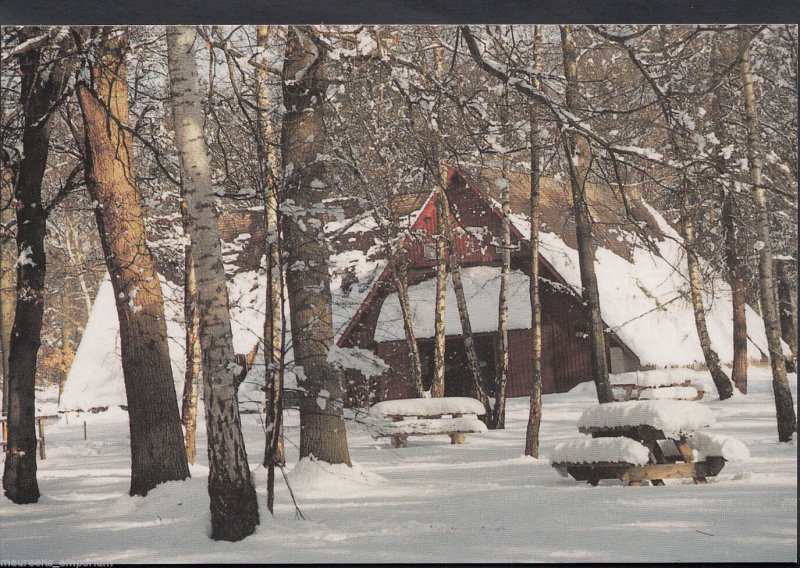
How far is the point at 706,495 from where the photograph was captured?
6.16 m

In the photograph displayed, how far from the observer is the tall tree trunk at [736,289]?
6.79m

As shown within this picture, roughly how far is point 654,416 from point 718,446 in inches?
18.4

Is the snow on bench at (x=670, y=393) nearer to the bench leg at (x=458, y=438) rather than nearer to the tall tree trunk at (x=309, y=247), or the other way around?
the bench leg at (x=458, y=438)

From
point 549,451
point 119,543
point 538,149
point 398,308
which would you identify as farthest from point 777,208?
point 119,543

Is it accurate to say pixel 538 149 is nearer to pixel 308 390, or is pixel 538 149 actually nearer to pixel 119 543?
pixel 308 390

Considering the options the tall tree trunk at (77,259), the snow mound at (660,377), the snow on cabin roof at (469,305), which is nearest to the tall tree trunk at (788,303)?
the snow mound at (660,377)

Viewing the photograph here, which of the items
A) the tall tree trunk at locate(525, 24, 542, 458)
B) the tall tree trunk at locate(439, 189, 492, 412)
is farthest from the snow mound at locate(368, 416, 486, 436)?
the tall tree trunk at locate(525, 24, 542, 458)

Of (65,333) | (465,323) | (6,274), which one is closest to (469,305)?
(465,323)

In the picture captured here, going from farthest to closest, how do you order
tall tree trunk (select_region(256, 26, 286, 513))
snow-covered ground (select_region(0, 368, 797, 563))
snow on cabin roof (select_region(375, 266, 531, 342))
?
snow on cabin roof (select_region(375, 266, 531, 342)) → tall tree trunk (select_region(256, 26, 286, 513)) → snow-covered ground (select_region(0, 368, 797, 563))

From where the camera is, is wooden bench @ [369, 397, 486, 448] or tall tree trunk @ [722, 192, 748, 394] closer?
wooden bench @ [369, 397, 486, 448]

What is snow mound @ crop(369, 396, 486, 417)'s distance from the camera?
6719 millimetres

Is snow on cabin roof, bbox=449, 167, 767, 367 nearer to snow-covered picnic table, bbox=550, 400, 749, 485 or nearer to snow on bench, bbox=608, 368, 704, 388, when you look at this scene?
snow on bench, bbox=608, 368, 704, 388

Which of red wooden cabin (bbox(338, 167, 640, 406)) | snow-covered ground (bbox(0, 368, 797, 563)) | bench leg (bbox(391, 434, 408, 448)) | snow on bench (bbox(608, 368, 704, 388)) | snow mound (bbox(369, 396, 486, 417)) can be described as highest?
red wooden cabin (bbox(338, 167, 640, 406))

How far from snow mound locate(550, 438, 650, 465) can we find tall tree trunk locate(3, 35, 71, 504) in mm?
3784
